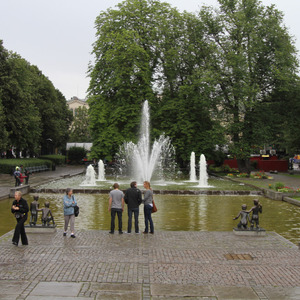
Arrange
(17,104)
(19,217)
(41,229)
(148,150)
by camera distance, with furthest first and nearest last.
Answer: (17,104) < (148,150) < (41,229) < (19,217)

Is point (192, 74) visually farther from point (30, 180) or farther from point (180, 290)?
point (180, 290)

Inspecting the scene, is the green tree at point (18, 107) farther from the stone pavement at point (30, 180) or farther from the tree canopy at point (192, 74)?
the tree canopy at point (192, 74)

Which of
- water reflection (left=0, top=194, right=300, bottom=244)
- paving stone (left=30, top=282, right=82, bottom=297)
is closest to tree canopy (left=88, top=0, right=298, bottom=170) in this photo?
water reflection (left=0, top=194, right=300, bottom=244)

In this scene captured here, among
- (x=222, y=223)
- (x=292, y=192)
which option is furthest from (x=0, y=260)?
(x=292, y=192)

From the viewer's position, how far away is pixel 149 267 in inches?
359

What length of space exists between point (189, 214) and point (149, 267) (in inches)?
347

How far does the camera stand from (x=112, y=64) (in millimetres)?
42094

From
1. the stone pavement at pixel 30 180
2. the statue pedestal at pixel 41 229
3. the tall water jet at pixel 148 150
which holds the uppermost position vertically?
the tall water jet at pixel 148 150

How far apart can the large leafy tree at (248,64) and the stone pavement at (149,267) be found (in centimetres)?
2859

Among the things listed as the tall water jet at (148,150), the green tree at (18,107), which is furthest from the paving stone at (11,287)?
the green tree at (18,107)

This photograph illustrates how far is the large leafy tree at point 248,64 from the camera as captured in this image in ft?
129

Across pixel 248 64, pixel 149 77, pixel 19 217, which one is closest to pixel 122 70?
pixel 149 77

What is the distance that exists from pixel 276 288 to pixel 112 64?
36.6m

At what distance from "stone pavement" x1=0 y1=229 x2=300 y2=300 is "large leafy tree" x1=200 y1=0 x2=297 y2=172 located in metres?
28.6
